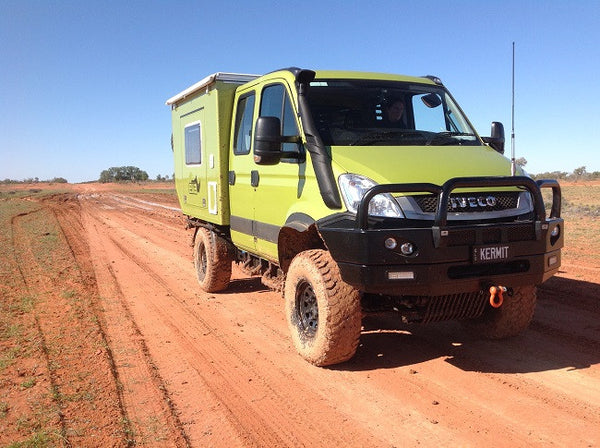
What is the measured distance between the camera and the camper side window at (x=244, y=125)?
637cm

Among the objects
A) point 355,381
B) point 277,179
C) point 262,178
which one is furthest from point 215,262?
point 355,381

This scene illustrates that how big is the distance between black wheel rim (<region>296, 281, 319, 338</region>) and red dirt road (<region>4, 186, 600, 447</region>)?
1.11 feet

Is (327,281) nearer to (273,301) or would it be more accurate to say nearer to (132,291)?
(273,301)

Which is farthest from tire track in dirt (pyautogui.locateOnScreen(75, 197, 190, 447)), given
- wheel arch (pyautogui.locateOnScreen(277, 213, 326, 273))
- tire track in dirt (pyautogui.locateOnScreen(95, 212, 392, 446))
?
wheel arch (pyautogui.locateOnScreen(277, 213, 326, 273))

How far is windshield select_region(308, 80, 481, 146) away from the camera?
5141mm

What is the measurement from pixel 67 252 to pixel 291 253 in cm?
881

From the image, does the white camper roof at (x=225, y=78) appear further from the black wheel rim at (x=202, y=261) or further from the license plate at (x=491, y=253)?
the license plate at (x=491, y=253)

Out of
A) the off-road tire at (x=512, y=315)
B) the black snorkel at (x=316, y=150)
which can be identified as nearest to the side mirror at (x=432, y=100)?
the black snorkel at (x=316, y=150)

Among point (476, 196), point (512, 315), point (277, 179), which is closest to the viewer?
point (476, 196)

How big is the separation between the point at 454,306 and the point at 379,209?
1.22 m

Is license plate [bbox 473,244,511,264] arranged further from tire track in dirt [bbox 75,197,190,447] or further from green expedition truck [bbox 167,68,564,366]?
tire track in dirt [bbox 75,197,190,447]

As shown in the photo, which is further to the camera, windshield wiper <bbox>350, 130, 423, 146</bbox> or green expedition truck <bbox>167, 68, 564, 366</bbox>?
windshield wiper <bbox>350, 130, 423, 146</bbox>

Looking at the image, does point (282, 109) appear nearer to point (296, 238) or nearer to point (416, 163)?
point (296, 238)

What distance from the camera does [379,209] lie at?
4164mm
